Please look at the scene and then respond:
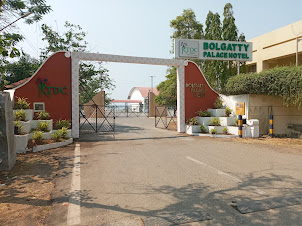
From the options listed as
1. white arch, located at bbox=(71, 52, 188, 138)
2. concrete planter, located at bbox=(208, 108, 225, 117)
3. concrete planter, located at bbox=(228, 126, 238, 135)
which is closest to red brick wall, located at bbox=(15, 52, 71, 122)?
white arch, located at bbox=(71, 52, 188, 138)

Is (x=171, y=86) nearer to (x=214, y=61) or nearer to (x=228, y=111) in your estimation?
(x=214, y=61)

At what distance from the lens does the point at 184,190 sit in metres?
4.35

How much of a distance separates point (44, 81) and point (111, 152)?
18.6 feet

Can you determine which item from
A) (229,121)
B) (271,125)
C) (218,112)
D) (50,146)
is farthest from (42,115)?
(271,125)

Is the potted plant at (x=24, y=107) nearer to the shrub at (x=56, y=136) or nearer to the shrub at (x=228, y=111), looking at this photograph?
the shrub at (x=56, y=136)

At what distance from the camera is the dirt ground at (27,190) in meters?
3.45

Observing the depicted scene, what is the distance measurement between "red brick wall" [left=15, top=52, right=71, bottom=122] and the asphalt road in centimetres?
493

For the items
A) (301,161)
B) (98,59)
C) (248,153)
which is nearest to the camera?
(301,161)

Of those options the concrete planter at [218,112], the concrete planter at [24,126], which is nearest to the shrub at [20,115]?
the concrete planter at [24,126]

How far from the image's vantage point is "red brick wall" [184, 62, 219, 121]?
13.9 metres

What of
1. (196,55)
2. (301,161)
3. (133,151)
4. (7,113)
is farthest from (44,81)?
(301,161)

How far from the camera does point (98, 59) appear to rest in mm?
11859

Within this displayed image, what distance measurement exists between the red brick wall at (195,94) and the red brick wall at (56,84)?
693 centimetres

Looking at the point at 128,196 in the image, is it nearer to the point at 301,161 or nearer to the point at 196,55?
the point at 301,161
